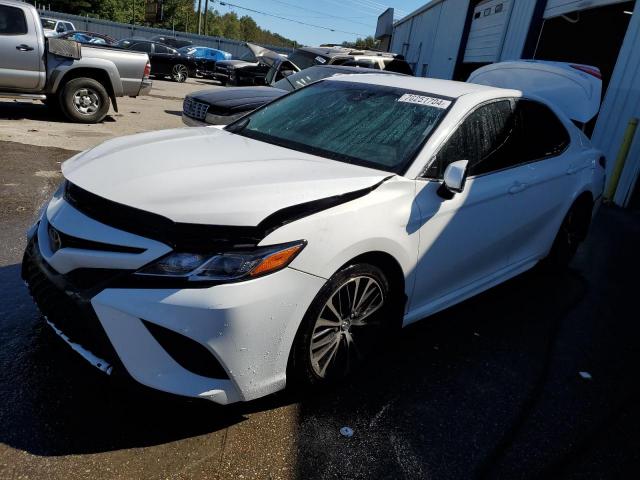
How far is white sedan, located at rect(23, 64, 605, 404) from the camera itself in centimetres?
211

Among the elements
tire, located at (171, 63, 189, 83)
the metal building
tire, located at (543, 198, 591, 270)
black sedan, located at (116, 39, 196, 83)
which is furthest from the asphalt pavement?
tire, located at (171, 63, 189, 83)

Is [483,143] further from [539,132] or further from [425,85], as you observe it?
[539,132]

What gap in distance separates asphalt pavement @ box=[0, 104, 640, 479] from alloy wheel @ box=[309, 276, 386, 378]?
17cm

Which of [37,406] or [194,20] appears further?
[194,20]

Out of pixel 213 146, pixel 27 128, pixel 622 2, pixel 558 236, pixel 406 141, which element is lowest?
pixel 27 128

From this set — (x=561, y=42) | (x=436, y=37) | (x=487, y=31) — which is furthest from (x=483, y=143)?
(x=436, y=37)

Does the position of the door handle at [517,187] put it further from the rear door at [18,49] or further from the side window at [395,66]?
the side window at [395,66]

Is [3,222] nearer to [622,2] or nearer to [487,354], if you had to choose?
[487,354]

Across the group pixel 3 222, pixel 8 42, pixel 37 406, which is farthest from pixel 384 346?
pixel 8 42

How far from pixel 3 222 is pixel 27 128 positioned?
4.80 metres

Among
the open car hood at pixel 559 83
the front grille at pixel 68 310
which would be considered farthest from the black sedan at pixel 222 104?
the front grille at pixel 68 310

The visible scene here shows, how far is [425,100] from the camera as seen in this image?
132 inches

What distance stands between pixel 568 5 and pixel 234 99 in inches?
289

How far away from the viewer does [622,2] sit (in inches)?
336
